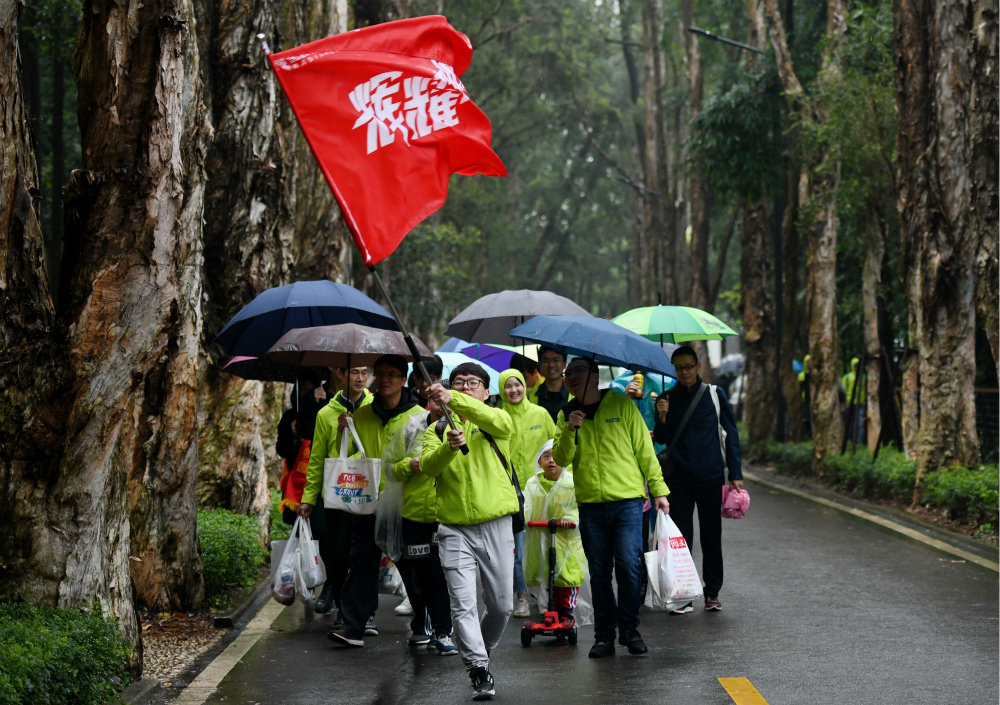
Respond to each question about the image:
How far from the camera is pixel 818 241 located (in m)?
18.0

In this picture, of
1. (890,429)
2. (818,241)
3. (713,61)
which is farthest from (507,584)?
(713,61)

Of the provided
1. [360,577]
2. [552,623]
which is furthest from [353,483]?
[552,623]

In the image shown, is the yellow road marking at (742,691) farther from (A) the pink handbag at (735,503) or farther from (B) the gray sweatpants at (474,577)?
(A) the pink handbag at (735,503)

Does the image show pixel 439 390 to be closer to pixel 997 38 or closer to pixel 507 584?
pixel 507 584

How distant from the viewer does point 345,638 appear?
24.8 feet

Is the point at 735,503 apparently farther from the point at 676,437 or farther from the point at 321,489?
the point at 321,489

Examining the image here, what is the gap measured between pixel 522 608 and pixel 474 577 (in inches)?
99.2

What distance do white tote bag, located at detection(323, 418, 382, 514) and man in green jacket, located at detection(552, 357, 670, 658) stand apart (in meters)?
1.11

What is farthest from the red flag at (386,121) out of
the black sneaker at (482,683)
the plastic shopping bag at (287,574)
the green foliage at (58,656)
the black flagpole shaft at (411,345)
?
the plastic shopping bag at (287,574)

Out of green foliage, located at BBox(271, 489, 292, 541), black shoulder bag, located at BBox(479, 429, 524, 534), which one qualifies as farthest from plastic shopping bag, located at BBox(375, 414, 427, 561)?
green foliage, located at BBox(271, 489, 292, 541)

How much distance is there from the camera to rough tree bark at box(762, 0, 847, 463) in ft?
58.0

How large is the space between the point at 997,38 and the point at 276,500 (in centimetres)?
871

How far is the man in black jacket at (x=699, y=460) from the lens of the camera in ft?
27.9

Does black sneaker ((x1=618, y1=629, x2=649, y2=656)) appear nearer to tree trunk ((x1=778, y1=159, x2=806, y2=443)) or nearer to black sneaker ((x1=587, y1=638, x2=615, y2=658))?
black sneaker ((x1=587, y1=638, x2=615, y2=658))
